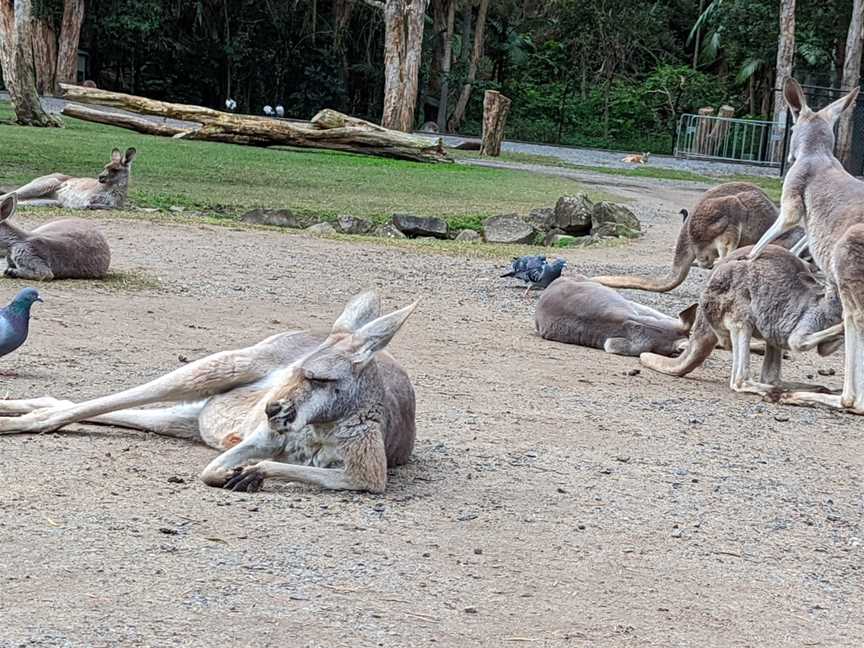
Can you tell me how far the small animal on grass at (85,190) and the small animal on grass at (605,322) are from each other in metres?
5.85

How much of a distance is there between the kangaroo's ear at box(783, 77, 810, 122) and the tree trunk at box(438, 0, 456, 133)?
2657cm

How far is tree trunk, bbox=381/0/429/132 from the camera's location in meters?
27.0

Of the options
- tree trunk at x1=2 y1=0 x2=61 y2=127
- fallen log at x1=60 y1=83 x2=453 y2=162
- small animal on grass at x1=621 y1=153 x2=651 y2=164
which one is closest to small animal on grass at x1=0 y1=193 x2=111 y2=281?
tree trunk at x1=2 y1=0 x2=61 y2=127

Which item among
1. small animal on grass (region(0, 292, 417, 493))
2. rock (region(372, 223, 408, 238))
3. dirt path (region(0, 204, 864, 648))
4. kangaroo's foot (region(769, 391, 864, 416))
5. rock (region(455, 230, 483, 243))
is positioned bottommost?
rock (region(455, 230, 483, 243))

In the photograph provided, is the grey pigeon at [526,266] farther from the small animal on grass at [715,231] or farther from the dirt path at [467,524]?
the dirt path at [467,524]

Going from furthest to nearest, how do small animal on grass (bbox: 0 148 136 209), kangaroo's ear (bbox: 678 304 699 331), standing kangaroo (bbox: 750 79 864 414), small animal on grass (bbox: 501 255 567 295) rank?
small animal on grass (bbox: 0 148 136 209), small animal on grass (bbox: 501 255 567 295), kangaroo's ear (bbox: 678 304 699 331), standing kangaroo (bbox: 750 79 864 414)

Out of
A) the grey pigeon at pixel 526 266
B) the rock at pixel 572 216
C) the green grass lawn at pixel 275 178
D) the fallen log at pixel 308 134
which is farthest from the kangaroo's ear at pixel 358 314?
the fallen log at pixel 308 134

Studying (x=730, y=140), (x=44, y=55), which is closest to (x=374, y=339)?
(x=730, y=140)

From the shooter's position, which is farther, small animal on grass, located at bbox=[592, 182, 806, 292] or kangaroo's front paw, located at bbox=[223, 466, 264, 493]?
small animal on grass, located at bbox=[592, 182, 806, 292]

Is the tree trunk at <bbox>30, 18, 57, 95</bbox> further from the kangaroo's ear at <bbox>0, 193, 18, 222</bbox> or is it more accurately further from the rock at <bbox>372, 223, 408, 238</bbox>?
the kangaroo's ear at <bbox>0, 193, 18, 222</bbox>

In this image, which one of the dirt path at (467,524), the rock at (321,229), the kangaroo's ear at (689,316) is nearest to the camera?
the dirt path at (467,524)

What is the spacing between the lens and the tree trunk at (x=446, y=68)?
33906 mm

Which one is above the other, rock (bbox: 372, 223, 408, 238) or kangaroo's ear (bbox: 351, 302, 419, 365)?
kangaroo's ear (bbox: 351, 302, 419, 365)

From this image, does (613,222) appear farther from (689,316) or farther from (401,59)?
(401,59)
